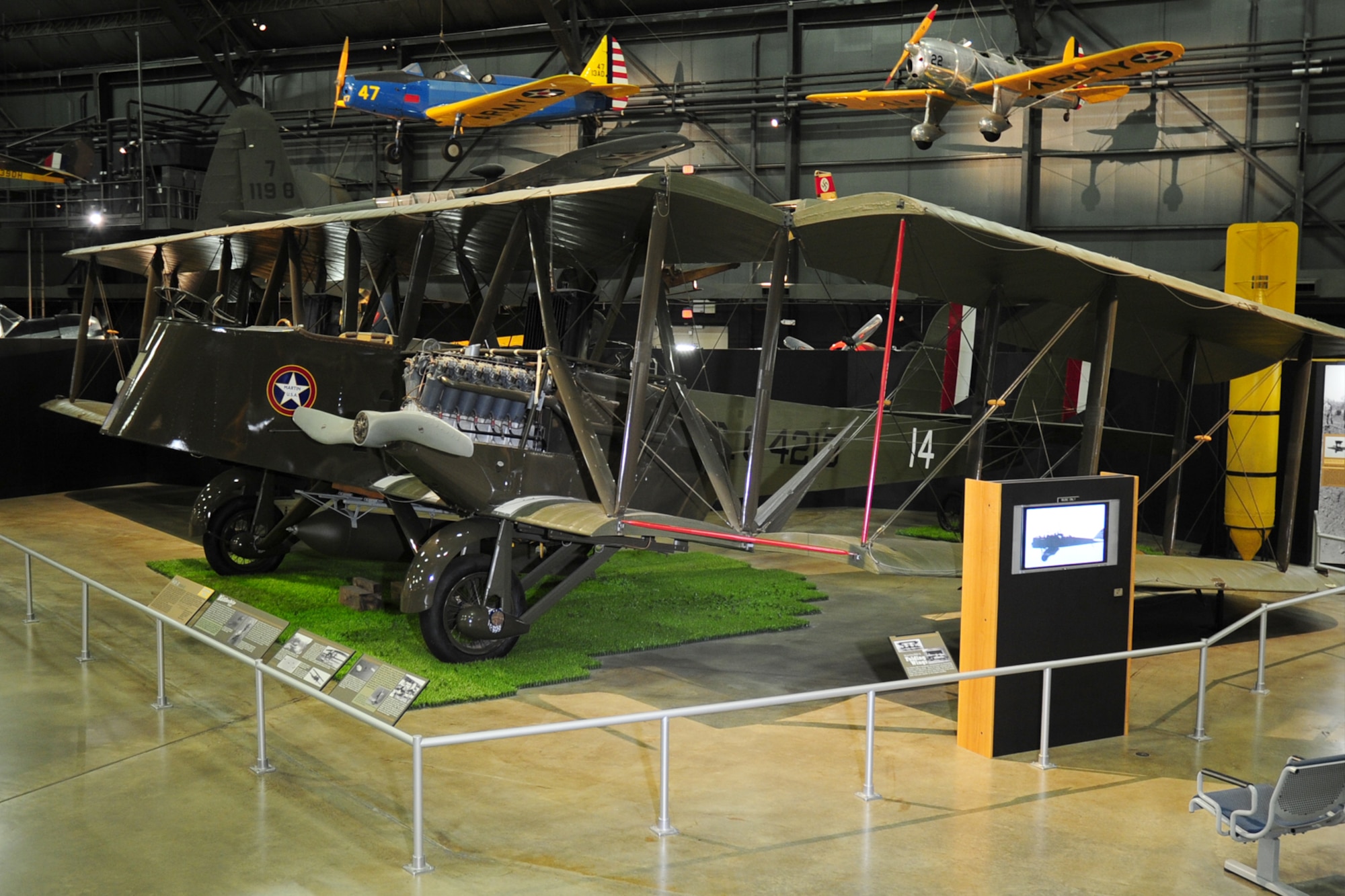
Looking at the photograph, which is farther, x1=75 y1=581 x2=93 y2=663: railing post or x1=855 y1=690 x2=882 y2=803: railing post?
x1=75 y1=581 x2=93 y2=663: railing post

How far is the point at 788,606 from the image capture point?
9289 millimetres

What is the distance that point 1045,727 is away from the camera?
17.8 feet

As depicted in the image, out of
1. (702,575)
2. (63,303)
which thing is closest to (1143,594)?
(702,575)

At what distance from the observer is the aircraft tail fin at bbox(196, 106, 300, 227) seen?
48.2ft

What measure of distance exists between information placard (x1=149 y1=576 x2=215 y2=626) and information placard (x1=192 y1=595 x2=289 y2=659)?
0.42 feet

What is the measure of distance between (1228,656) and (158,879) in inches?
291

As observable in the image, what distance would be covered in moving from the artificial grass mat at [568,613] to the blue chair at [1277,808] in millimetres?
3973

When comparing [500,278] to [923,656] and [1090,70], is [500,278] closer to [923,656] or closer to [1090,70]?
[923,656]

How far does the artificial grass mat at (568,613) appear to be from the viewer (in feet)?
22.9

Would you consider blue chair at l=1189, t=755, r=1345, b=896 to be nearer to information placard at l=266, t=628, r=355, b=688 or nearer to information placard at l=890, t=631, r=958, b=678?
information placard at l=890, t=631, r=958, b=678

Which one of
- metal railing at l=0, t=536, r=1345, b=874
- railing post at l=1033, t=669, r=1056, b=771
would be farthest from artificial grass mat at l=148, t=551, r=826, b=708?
railing post at l=1033, t=669, r=1056, b=771

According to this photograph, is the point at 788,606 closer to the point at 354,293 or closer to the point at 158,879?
the point at 354,293

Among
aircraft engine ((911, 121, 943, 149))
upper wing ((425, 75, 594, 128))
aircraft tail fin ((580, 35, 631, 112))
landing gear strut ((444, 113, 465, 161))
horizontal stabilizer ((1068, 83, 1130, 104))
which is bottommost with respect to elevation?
aircraft engine ((911, 121, 943, 149))

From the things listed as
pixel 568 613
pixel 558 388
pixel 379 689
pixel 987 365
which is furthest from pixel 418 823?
pixel 987 365
